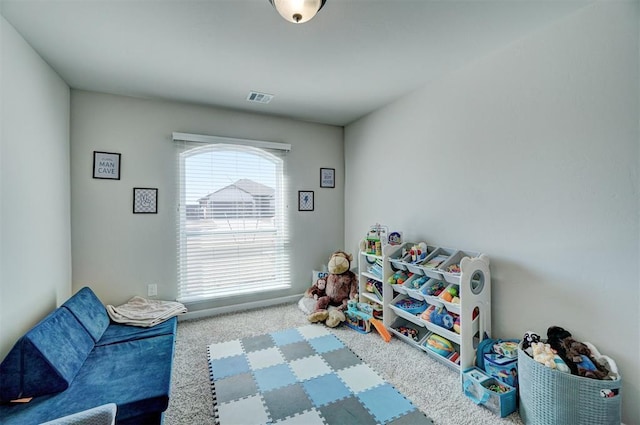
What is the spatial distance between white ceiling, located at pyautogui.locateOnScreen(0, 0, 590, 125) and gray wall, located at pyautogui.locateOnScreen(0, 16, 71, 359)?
23 centimetres

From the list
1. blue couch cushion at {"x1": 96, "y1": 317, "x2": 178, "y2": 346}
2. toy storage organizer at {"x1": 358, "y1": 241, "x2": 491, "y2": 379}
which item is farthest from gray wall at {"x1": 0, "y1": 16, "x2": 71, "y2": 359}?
toy storage organizer at {"x1": 358, "y1": 241, "x2": 491, "y2": 379}

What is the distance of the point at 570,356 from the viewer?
1582 millimetres

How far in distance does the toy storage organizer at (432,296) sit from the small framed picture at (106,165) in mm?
2721

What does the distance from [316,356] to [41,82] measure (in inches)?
121

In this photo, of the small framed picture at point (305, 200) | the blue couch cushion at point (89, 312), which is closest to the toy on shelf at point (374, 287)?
the small framed picture at point (305, 200)

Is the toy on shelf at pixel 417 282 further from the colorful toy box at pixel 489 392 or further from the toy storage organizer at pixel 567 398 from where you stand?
the toy storage organizer at pixel 567 398

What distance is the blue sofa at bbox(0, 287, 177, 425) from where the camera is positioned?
4.83 feet

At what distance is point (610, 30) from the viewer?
1.62m

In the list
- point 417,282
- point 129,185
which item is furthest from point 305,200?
point 129,185

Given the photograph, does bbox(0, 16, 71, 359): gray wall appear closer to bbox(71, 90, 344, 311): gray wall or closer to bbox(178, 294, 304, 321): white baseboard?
bbox(71, 90, 344, 311): gray wall

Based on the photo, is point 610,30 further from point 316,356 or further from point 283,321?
point 283,321

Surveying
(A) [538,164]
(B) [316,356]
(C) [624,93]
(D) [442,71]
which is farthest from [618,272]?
(B) [316,356]

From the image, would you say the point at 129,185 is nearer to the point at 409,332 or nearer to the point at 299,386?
the point at 299,386

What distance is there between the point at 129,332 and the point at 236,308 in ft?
4.15
